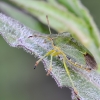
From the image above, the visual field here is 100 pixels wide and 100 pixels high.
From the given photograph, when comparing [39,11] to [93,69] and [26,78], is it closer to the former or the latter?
[93,69]

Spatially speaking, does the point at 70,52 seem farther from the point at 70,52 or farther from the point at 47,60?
the point at 47,60

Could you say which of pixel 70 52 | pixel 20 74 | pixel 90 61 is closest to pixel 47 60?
pixel 70 52

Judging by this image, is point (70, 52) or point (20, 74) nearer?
point (70, 52)

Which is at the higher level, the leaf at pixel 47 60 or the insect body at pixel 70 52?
the insect body at pixel 70 52

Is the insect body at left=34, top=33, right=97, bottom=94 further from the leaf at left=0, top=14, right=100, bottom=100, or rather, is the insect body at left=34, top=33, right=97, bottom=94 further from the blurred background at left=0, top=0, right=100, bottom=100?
the blurred background at left=0, top=0, right=100, bottom=100

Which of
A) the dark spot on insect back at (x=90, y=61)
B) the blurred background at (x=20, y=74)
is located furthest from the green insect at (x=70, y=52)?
the blurred background at (x=20, y=74)

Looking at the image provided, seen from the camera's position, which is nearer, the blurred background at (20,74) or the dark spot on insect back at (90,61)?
the dark spot on insect back at (90,61)

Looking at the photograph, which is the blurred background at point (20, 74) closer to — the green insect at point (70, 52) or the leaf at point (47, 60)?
the leaf at point (47, 60)
